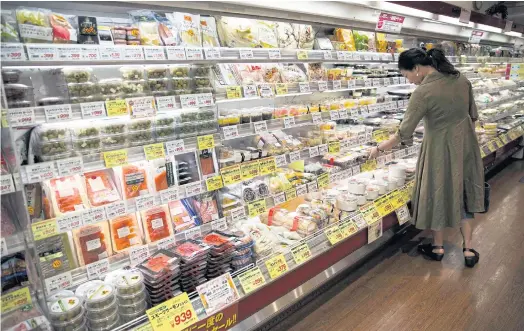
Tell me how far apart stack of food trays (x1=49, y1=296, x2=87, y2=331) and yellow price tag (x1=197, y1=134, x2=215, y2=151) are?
936mm

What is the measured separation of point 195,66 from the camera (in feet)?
6.57

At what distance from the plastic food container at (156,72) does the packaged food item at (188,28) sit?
16 centimetres

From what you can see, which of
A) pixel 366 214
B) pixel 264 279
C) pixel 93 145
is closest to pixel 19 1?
pixel 93 145

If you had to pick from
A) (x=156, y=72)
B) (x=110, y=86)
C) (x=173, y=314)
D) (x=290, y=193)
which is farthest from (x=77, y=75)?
(x=290, y=193)

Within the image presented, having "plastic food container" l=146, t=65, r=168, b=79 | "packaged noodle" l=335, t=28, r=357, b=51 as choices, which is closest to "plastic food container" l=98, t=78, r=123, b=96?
"plastic food container" l=146, t=65, r=168, b=79

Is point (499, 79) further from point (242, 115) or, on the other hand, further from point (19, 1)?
point (19, 1)

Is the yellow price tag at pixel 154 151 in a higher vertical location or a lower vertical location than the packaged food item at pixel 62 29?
lower

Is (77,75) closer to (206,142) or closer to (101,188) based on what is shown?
(101,188)

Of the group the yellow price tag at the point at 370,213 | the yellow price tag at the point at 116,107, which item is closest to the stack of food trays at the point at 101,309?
the yellow price tag at the point at 116,107

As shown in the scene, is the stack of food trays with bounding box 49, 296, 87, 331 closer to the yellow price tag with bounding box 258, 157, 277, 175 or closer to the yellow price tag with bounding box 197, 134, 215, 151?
the yellow price tag with bounding box 197, 134, 215, 151

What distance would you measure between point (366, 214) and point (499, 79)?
5234 millimetres

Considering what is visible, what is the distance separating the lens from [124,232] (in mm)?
1928

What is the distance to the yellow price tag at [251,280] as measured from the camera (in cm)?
199

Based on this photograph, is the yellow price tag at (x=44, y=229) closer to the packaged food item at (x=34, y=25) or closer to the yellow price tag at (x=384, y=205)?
the packaged food item at (x=34, y=25)
